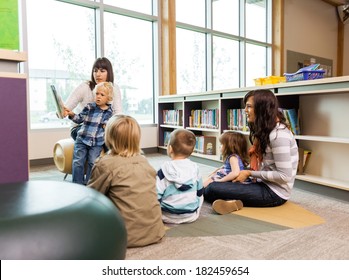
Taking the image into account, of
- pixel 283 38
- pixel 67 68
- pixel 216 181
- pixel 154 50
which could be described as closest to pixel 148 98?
pixel 154 50

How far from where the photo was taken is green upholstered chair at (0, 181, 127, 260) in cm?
89

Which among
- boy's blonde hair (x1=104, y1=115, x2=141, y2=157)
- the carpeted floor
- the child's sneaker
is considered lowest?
the carpeted floor

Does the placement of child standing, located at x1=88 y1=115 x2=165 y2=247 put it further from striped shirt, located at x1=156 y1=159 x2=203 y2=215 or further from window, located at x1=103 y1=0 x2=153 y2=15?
window, located at x1=103 y1=0 x2=153 y2=15

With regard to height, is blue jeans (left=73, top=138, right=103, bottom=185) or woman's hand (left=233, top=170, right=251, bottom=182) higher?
blue jeans (left=73, top=138, right=103, bottom=185)

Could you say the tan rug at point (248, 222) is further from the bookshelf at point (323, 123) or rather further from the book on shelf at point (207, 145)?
the book on shelf at point (207, 145)

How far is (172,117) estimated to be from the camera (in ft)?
17.3

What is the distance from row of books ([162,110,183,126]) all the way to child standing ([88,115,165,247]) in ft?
11.1

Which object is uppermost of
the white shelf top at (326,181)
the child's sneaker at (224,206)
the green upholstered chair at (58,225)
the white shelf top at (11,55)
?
the white shelf top at (11,55)

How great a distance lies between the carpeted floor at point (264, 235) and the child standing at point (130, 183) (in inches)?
3.5

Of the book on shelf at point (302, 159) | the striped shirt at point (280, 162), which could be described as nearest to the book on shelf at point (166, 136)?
the book on shelf at point (302, 159)

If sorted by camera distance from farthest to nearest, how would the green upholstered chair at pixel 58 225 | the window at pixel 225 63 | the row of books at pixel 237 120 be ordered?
1. the window at pixel 225 63
2. the row of books at pixel 237 120
3. the green upholstered chair at pixel 58 225

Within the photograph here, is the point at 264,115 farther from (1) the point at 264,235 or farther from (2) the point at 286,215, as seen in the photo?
(1) the point at 264,235

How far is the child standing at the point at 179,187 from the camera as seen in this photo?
6.47 ft

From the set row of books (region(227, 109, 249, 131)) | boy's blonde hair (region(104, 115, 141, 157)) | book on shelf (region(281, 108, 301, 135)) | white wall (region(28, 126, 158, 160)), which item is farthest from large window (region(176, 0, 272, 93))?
boy's blonde hair (region(104, 115, 141, 157))
